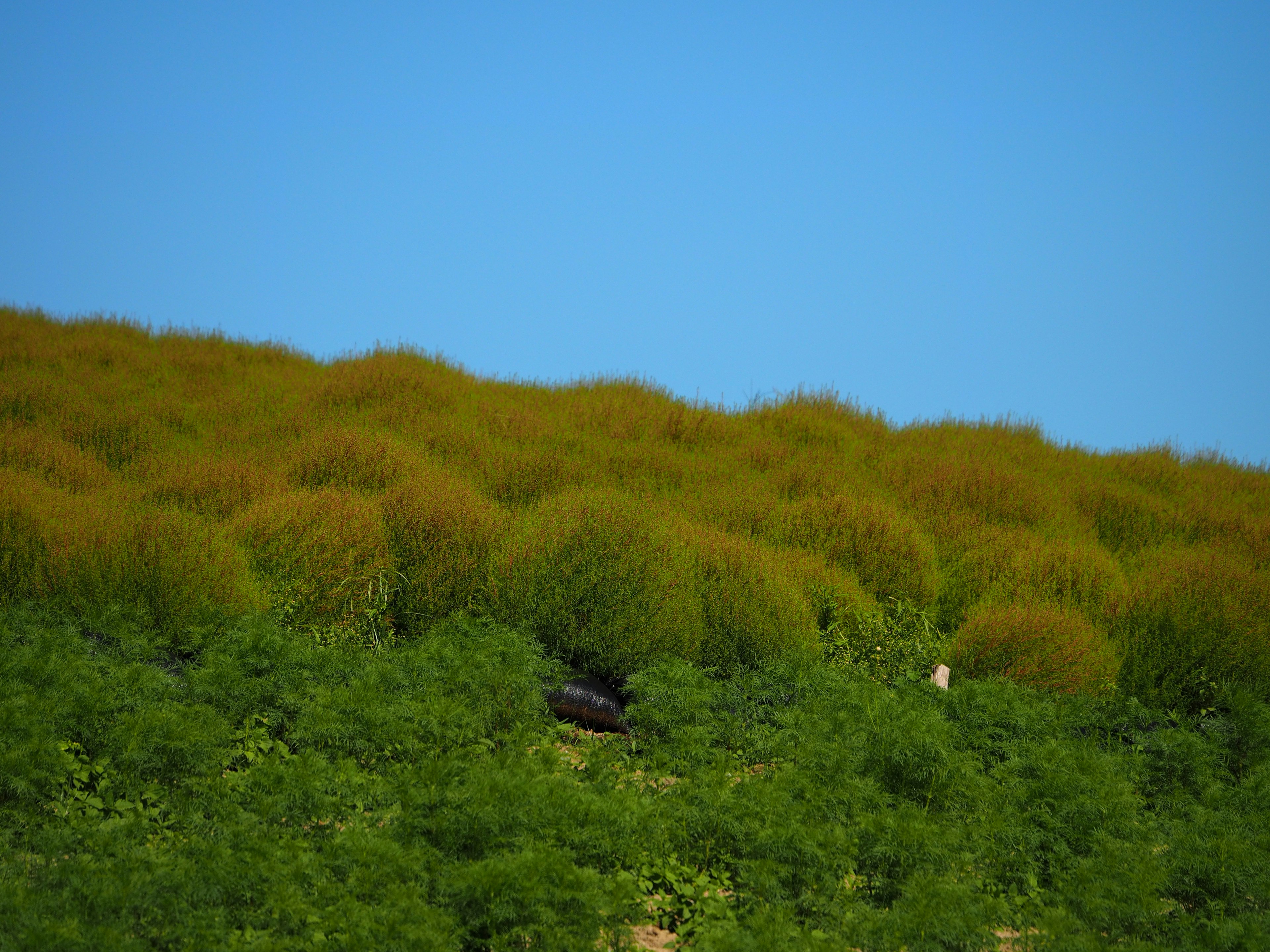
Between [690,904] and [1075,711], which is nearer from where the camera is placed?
[690,904]

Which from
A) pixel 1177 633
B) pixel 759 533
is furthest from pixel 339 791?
pixel 1177 633

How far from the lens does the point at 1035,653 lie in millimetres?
8211

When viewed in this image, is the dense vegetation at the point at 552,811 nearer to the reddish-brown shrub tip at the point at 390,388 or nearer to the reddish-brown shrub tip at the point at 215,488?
the reddish-brown shrub tip at the point at 215,488

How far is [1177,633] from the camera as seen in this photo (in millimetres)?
8617

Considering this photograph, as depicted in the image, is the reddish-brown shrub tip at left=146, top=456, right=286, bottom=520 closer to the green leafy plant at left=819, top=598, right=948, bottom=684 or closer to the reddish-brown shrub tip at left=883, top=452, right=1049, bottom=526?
the green leafy plant at left=819, top=598, right=948, bottom=684

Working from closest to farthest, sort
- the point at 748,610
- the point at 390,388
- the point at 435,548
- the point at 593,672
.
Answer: the point at 593,672 → the point at 748,610 → the point at 435,548 → the point at 390,388

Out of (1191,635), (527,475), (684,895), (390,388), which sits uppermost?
(390,388)

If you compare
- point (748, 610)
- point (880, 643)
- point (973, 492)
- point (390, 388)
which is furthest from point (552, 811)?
point (390, 388)

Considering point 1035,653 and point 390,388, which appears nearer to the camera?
point 1035,653

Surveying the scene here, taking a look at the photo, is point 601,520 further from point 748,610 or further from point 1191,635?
point 1191,635

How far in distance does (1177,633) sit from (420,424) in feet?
26.6

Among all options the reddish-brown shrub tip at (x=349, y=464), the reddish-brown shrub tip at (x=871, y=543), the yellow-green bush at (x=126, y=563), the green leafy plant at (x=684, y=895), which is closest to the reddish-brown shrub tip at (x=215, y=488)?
the reddish-brown shrub tip at (x=349, y=464)

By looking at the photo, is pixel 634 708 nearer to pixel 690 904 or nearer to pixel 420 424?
pixel 690 904

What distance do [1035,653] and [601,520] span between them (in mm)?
3703
